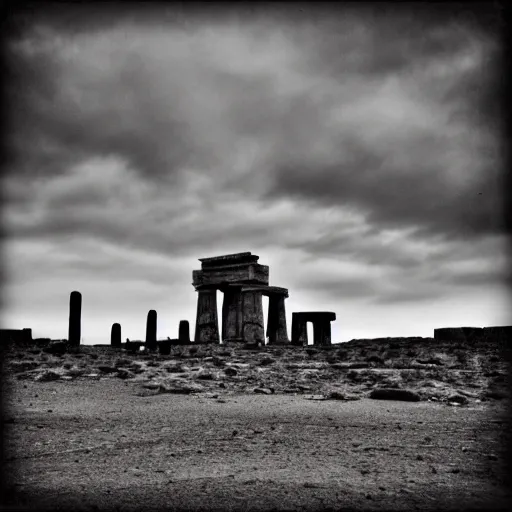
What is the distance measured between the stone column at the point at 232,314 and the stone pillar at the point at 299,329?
7.69 feet

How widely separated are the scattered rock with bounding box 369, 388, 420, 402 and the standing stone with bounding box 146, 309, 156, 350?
11410 millimetres

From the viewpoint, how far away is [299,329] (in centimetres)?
2438

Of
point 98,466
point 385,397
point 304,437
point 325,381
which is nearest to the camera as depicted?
point 98,466

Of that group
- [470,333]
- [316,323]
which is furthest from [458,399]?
[316,323]

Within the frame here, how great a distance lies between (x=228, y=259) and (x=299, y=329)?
428 centimetres

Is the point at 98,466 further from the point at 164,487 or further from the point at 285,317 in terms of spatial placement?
the point at 285,317

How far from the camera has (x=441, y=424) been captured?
25.3 ft

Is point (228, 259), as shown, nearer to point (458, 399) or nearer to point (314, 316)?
point (314, 316)

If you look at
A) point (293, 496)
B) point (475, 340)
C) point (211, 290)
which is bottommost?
point (293, 496)

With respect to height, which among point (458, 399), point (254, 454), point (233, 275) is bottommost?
point (254, 454)

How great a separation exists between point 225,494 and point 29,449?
9.31 ft

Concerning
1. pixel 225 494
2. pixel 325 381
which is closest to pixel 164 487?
pixel 225 494

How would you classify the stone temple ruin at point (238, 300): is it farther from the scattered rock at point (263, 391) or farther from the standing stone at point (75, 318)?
the scattered rock at point (263, 391)

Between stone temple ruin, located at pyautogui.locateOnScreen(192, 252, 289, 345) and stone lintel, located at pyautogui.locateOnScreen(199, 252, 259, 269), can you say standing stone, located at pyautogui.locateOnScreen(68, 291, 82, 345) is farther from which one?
stone lintel, located at pyautogui.locateOnScreen(199, 252, 259, 269)
